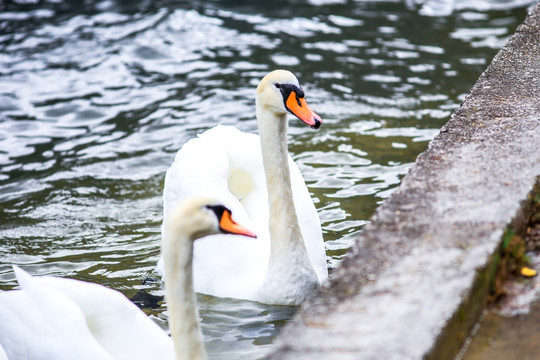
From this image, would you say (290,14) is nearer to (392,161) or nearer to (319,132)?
(319,132)

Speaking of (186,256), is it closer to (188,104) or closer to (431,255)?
(431,255)

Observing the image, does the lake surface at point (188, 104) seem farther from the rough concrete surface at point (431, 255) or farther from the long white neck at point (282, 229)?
the rough concrete surface at point (431, 255)

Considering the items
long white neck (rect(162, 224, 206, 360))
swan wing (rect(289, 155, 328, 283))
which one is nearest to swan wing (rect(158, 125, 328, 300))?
swan wing (rect(289, 155, 328, 283))

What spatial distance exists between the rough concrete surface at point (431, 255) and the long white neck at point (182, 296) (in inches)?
18.8

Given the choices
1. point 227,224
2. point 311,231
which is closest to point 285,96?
point 311,231

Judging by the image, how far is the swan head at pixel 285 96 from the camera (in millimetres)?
4289

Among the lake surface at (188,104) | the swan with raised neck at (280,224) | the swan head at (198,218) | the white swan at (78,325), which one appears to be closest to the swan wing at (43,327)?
the white swan at (78,325)

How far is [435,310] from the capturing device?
2.79 m

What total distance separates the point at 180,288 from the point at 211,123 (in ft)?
15.9

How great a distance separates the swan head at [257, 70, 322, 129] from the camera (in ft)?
14.1

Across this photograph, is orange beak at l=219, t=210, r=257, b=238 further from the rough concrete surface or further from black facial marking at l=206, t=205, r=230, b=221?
the rough concrete surface

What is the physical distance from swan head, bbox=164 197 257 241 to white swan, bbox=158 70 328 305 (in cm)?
125

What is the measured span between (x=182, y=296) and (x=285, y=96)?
1.52 meters

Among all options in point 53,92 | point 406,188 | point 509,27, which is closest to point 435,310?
point 406,188
